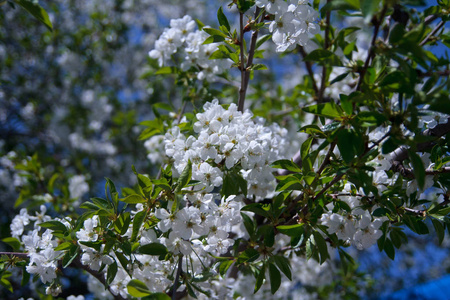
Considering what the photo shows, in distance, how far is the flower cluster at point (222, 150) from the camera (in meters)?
1.58

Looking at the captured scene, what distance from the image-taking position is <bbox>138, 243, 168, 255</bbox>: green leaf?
1.51 m

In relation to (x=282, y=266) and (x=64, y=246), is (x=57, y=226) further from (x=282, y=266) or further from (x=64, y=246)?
(x=282, y=266)

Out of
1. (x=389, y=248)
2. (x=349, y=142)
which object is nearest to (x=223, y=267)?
(x=389, y=248)

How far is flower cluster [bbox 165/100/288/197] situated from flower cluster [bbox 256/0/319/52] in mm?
354

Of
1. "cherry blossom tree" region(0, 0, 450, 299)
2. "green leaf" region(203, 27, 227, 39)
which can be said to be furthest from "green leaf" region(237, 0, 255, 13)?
"green leaf" region(203, 27, 227, 39)

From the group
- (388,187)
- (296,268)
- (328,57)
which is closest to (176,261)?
(388,187)

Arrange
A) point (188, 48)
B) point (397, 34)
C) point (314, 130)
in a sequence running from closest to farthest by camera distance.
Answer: point (397, 34) < point (314, 130) < point (188, 48)

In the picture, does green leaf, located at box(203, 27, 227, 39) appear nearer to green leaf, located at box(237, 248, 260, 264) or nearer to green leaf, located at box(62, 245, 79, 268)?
green leaf, located at box(237, 248, 260, 264)

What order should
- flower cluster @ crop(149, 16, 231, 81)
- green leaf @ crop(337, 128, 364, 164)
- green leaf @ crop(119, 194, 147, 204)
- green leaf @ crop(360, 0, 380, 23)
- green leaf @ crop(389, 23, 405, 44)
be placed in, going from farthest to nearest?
flower cluster @ crop(149, 16, 231, 81) < green leaf @ crop(119, 194, 147, 204) < green leaf @ crop(337, 128, 364, 164) < green leaf @ crop(389, 23, 405, 44) < green leaf @ crop(360, 0, 380, 23)

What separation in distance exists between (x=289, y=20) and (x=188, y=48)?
0.77 metres

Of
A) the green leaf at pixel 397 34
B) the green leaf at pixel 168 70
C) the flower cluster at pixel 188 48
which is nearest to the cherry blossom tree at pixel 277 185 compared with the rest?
the green leaf at pixel 397 34

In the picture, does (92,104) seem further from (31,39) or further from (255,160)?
(255,160)

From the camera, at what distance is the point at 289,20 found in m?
1.54

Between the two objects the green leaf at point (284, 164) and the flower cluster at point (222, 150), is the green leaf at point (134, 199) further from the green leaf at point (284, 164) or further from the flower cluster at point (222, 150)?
the green leaf at point (284, 164)
